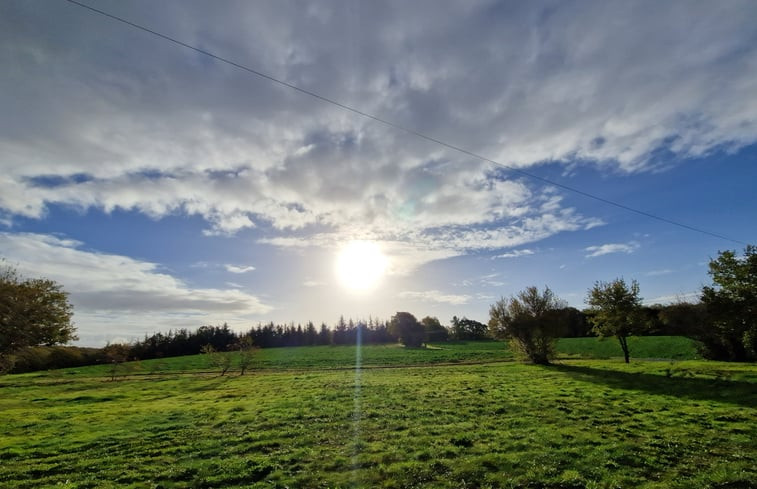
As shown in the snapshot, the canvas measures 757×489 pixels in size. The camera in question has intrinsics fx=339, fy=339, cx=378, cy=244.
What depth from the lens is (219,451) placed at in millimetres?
14469

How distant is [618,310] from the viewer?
4462 cm

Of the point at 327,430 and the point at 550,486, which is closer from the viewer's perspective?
the point at 550,486

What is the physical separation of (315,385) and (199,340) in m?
103

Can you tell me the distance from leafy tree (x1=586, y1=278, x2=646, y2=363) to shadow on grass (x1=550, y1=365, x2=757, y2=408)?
43.9 feet

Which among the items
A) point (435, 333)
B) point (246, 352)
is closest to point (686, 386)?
point (246, 352)

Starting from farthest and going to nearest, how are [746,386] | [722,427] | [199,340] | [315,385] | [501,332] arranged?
[199,340] → [501,332] → [315,385] → [746,386] → [722,427]

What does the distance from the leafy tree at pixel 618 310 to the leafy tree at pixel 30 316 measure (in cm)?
6578

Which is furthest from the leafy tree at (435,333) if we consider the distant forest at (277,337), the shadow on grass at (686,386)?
the shadow on grass at (686,386)

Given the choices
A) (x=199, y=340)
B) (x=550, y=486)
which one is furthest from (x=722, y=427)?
(x=199, y=340)

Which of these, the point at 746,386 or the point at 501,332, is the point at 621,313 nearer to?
the point at 501,332

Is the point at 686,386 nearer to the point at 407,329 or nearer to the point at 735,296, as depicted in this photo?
the point at 735,296

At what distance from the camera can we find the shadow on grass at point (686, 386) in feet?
70.2

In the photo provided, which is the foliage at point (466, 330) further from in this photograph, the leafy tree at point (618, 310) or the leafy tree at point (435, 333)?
the leafy tree at point (618, 310)

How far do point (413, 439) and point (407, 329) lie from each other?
11013 centimetres
